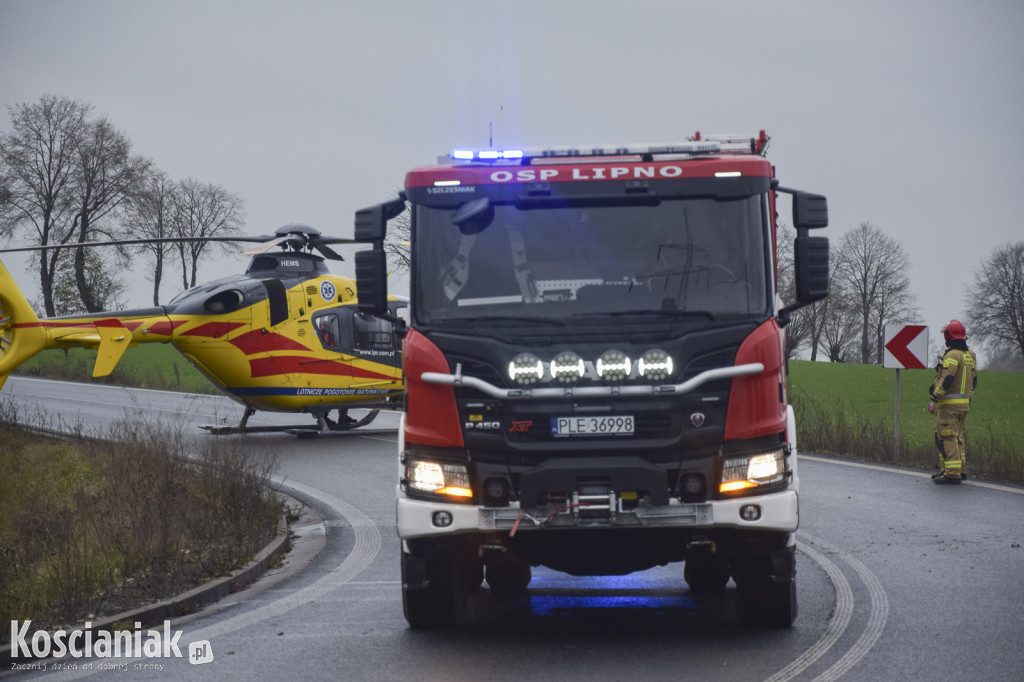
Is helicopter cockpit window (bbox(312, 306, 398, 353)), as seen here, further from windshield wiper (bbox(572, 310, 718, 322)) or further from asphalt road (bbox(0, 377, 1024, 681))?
windshield wiper (bbox(572, 310, 718, 322))

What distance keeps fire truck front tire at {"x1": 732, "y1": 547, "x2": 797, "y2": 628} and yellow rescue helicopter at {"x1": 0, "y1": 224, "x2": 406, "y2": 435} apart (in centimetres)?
1367

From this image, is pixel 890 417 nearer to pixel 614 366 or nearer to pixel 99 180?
pixel 614 366

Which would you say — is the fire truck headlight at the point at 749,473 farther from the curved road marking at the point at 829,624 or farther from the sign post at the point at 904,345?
the sign post at the point at 904,345

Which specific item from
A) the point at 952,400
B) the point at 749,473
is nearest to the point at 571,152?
the point at 749,473

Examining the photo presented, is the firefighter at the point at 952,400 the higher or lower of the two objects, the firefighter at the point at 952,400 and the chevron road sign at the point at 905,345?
the lower

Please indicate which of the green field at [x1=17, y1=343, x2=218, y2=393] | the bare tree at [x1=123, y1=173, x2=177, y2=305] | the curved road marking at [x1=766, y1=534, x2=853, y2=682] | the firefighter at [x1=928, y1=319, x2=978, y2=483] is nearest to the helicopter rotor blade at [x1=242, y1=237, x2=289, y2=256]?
the firefighter at [x1=928, y1=319, x2=978, y2=483]

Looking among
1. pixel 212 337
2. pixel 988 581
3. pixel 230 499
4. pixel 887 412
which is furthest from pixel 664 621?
pixel 887 412

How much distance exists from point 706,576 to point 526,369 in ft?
8.66

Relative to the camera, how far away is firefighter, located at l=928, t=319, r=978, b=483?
15.0 metres

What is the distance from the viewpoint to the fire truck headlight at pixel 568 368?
6.73 meters

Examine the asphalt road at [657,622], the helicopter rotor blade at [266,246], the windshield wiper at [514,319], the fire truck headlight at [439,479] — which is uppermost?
the helicopter rotor blade at [266,246]

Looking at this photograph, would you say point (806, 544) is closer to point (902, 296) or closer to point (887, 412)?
point (887, 412)

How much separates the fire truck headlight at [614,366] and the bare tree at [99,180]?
2236 inches

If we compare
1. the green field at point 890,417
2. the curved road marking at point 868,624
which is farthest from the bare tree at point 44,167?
the curved road marking at point 868,624
